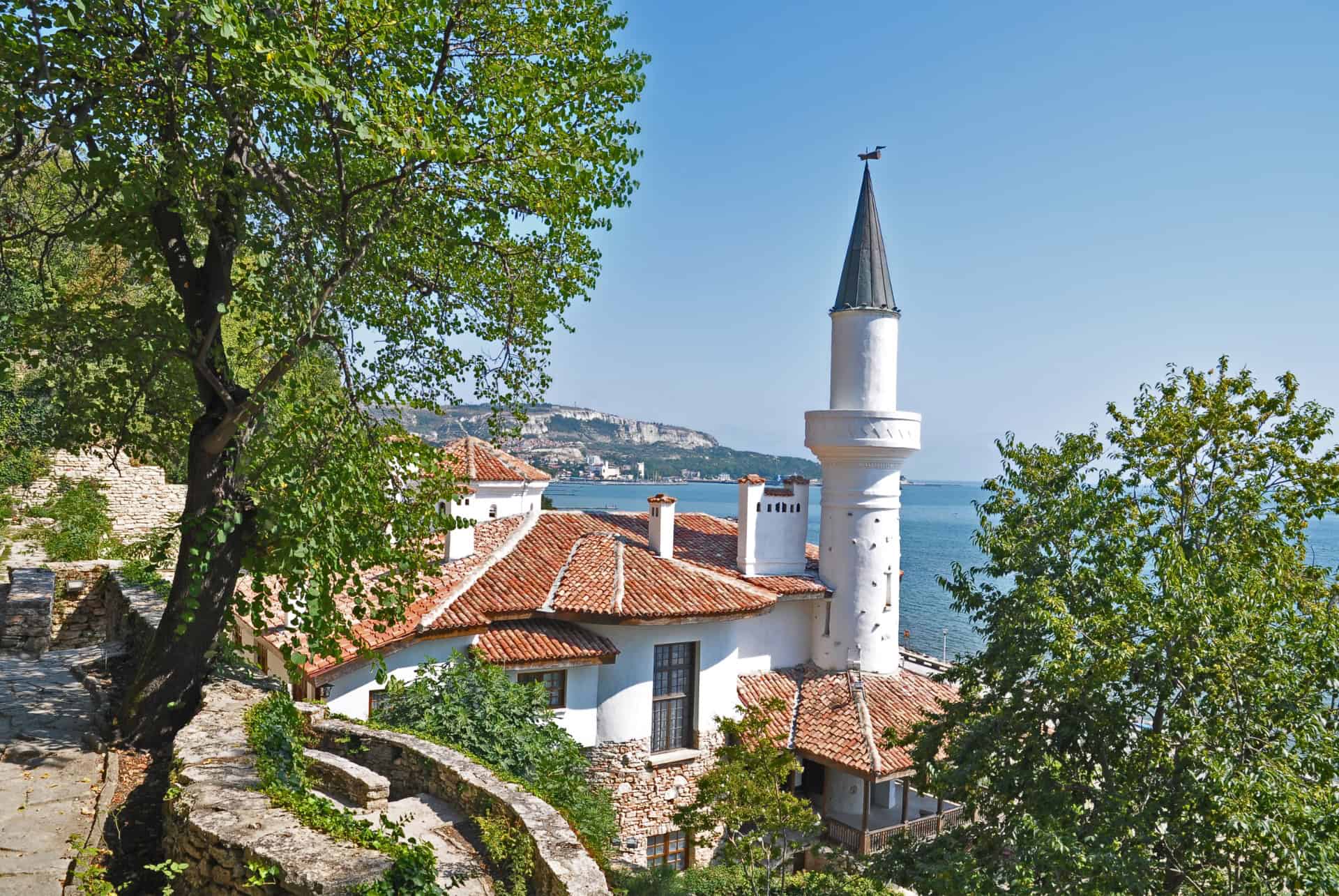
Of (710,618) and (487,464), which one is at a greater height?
(487,464)

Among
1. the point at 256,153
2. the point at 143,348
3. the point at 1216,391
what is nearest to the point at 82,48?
the point at 256,153

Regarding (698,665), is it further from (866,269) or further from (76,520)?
(76,520)

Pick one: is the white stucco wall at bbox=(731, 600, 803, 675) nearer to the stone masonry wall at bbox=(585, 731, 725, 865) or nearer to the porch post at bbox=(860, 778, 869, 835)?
the stone masonry wall at bbox=(585, 731, 725, 865)

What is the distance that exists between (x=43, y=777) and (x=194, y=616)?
1.57 m

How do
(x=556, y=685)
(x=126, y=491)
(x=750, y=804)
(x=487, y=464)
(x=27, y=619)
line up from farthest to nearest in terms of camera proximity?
1. (x=126, y=491)
2. (x=487, y=464)
3. (x=556, y=685)
4. (x=750, y=804)
5. (x=27, y=619)

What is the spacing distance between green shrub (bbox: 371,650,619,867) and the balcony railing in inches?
321

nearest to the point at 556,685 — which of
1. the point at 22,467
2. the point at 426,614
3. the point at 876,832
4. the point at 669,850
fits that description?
the point at 426,614

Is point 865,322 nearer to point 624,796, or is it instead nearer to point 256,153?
point 624,796

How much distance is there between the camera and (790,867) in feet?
55.8

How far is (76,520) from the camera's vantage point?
19.2m

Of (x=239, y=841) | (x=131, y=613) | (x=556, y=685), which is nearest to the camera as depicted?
(x=239, y=841)

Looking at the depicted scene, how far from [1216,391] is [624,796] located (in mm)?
12859

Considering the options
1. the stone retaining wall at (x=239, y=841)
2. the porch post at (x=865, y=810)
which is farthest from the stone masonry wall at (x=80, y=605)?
the porch post at (x=865, y=810)

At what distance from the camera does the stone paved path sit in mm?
5258
